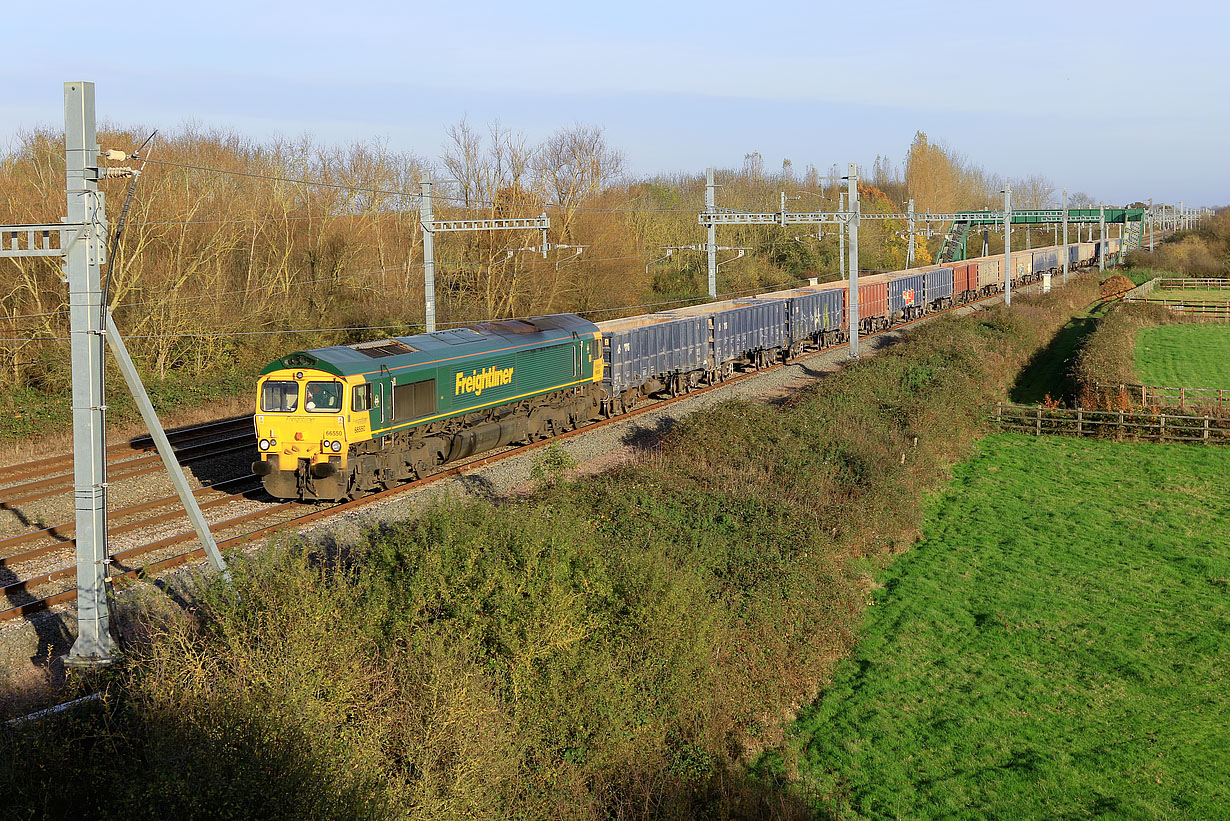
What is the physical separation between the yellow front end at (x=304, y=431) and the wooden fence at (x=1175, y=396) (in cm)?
2346

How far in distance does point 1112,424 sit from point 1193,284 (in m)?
57.9

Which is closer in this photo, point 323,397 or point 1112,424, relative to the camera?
point 323,397

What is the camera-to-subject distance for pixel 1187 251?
9644 cm

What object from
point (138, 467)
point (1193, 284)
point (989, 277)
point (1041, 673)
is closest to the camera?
point (1041, 673)

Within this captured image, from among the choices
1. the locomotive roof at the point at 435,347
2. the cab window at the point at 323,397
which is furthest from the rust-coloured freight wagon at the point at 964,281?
the cab window at the point at 323,397

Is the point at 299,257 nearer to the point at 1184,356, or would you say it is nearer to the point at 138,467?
the point at 138,467

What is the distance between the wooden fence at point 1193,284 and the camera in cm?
7525

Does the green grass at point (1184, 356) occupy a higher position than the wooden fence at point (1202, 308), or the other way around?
the wooden fence at point (1202, 308)

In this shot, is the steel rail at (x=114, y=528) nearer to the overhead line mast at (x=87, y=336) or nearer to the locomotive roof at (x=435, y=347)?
the locomotive roof at (x=435, y=347)

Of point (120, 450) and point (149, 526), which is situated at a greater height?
point (120, 450)

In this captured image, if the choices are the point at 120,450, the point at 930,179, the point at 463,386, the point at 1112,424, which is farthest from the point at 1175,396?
the point at 930,179

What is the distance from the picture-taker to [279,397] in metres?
18.2

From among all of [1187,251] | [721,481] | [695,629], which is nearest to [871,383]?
[721,481]

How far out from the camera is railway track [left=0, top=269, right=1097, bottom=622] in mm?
14297
